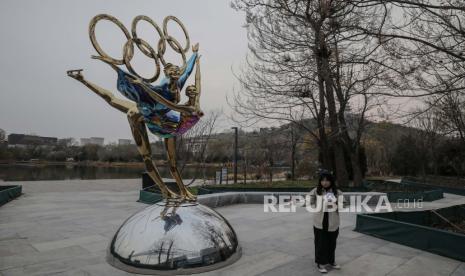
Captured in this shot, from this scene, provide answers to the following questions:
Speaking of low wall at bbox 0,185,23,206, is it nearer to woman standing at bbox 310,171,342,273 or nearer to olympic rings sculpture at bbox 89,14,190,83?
olympic rings sculpture at bbox 89,14,190,83

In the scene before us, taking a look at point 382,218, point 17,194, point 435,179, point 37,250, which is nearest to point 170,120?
point 37,250

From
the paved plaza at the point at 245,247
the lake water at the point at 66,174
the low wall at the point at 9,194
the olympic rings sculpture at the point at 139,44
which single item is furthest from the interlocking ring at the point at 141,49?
the lake water at the point at 66,174

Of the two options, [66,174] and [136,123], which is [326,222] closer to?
[136,123]

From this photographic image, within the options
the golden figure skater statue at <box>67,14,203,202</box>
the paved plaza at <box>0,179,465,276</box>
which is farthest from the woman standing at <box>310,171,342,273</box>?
the golden figure skater statue at <box>67,14,203,202</box>

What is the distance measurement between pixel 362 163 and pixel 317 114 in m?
13.2

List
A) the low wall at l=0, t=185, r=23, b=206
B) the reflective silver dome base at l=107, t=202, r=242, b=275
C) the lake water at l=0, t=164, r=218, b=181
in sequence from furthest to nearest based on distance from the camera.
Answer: the lake water at l=0, t=164, r=218, b=181, the low wall at l=0, t=185, r=23, b=206, the reflective silver dome base at l=107, t=202, r=242, b=275

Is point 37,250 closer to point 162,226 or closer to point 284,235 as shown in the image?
point 162,226

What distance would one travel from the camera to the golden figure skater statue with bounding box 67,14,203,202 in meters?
5.64

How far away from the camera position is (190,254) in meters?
5.28

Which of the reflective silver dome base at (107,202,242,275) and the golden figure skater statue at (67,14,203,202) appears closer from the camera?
the reflective silver dome base at (107,202,242,275)

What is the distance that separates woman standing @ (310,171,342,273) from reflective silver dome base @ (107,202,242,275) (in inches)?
58.2

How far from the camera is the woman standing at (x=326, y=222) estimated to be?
5.64 metres

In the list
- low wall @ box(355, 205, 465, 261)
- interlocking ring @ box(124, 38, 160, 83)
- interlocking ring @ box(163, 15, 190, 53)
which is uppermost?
interlocking ring @ box(163, 15, 190, 53)

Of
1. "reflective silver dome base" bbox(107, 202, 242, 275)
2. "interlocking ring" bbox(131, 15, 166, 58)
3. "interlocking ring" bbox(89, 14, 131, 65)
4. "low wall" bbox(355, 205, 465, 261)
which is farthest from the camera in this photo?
"low wall" bbox(355, 205, 465, 261)
